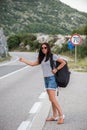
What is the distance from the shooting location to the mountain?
121713mm

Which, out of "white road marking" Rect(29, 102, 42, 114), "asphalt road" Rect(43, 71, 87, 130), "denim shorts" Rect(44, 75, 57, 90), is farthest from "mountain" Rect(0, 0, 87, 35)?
"denim shorts" Rect(44, 75, 57, 90)

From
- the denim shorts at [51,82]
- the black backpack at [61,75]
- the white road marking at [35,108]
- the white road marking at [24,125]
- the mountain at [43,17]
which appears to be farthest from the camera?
the mountain at [43,17]

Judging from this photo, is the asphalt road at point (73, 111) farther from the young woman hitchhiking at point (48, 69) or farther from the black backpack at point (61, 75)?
the black backpack at point (61, 75)

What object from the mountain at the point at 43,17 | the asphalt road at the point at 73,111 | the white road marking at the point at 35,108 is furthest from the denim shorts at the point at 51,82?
the mountain at the point at 43,17

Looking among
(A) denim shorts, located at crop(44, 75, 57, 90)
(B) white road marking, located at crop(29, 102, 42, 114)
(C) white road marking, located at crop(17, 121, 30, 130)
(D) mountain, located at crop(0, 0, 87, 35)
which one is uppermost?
(A) denim shorts, located at crop(44, 75, 57, 90)

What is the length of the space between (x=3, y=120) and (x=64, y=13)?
373 ft

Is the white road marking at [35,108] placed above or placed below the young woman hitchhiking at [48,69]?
below

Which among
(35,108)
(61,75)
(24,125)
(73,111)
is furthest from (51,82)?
(35,108)

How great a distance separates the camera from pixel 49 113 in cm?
1024

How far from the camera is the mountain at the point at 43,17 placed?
12171 centimetres

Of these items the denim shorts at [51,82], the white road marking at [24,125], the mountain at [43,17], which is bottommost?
the mountain at [43,17]

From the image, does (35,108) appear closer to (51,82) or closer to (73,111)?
(73,111)

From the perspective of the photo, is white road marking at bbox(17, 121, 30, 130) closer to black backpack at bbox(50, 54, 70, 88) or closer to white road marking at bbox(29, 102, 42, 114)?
black backpack at bbox(50, 54, 70, 88)

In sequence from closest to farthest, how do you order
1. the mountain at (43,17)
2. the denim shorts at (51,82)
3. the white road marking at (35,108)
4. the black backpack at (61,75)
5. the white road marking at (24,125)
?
the white road marking at (24,125) < the black backpack at (61,75) < the denim shorts at (51,82) < the white road marking at (35,108) < the mountain at (43,17)
